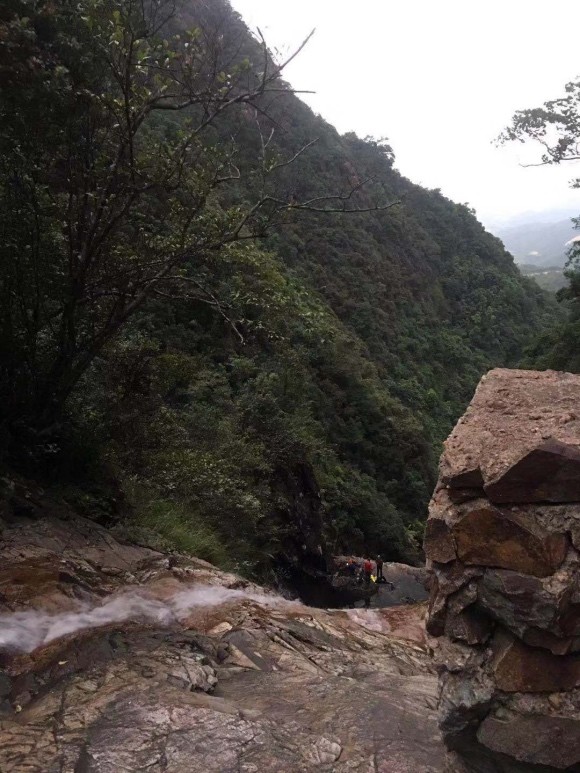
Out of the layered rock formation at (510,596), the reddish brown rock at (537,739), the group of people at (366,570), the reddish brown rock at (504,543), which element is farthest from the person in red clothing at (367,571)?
the reddish brown rock at (504,543)

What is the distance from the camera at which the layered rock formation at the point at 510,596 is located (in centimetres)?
236

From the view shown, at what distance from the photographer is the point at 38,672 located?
3406 millimetres

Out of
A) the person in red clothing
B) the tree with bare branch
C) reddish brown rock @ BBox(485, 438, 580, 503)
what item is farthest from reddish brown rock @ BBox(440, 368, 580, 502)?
the person in red clothing

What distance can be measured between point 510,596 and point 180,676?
2256 millimetres

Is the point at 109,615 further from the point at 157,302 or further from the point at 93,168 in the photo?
the point at 157,302

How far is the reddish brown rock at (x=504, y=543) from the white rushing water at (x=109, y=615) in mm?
2877

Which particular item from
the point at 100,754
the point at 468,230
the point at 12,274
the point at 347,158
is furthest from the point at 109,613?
the point at 468,230

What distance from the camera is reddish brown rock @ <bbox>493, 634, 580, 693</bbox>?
7.83 feet

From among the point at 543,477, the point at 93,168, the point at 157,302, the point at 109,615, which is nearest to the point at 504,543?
the point at 543,477

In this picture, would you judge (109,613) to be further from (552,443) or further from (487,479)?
(552,443)

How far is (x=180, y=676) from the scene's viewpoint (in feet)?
11.7

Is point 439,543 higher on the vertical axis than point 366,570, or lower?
higher

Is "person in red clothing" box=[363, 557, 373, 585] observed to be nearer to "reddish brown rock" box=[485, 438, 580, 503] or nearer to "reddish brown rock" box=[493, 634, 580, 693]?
"reddish brown rock" box=[493, 634, 580, 693]

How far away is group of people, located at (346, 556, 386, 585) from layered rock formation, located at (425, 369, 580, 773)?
10841mm
